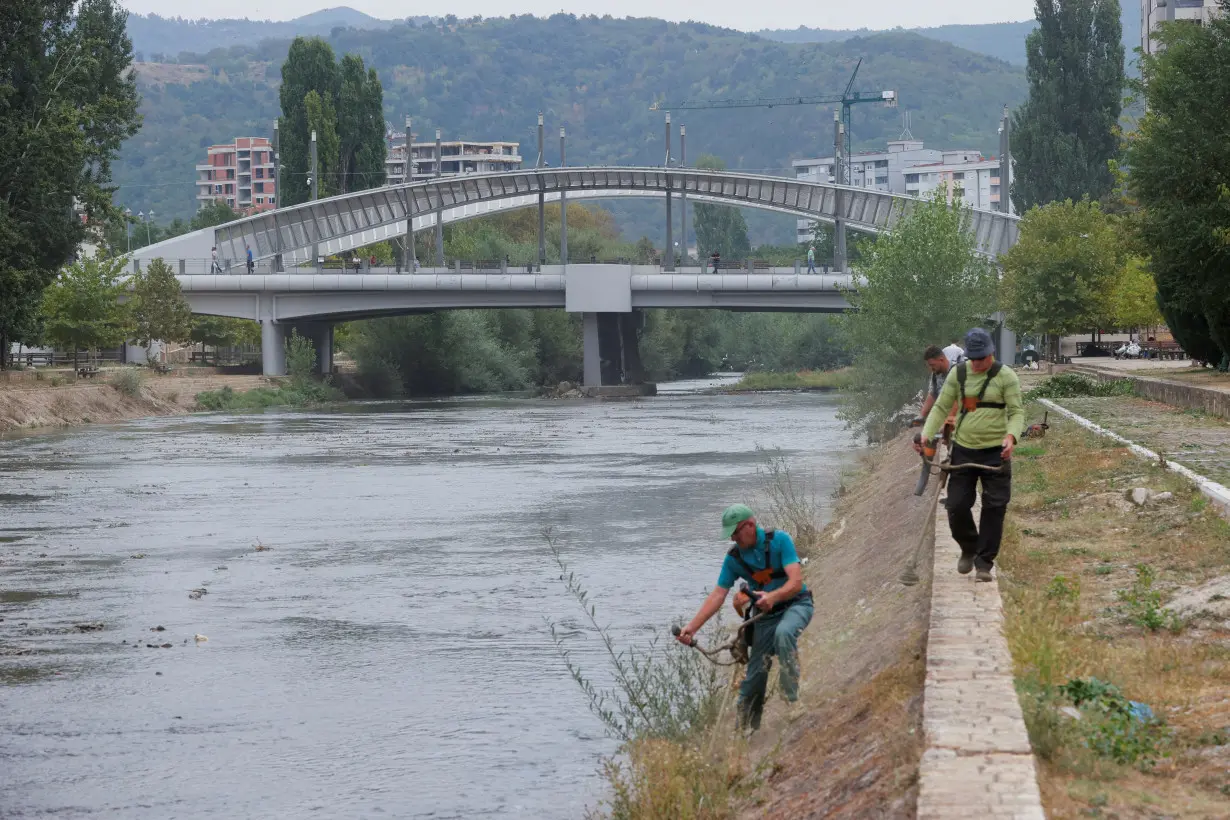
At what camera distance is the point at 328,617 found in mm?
20453

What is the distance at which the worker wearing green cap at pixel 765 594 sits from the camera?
35.5 feet

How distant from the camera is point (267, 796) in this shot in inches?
497

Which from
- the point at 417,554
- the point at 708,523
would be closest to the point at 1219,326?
the point at 708,523

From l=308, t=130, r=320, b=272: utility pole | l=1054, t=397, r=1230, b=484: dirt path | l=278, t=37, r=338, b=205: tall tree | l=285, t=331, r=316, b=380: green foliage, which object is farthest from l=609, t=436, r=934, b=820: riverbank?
l=278, t=37, r=338, b=205: tall tree

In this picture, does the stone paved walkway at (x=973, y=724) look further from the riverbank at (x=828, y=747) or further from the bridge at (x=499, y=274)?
the bridge at (x=499, y=274)

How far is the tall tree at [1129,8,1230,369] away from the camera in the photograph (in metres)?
36.0

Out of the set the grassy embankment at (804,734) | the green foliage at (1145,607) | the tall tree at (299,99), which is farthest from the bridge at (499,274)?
the green foliage at (1145,607)

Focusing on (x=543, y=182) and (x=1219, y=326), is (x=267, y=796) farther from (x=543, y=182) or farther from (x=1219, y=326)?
(x=543, y=182)

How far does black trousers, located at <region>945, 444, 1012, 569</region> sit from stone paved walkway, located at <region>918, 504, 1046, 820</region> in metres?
0.80

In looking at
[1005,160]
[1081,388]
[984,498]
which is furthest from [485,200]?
[984,498]

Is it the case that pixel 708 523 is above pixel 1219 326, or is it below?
below

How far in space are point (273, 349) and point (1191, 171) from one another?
56895 mm

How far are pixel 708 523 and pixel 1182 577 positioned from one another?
16.1m

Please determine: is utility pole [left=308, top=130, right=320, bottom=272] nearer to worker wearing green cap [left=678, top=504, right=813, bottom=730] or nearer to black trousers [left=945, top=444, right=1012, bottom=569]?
black trousers [left=945, top=444, right=1012, bottom=569]
